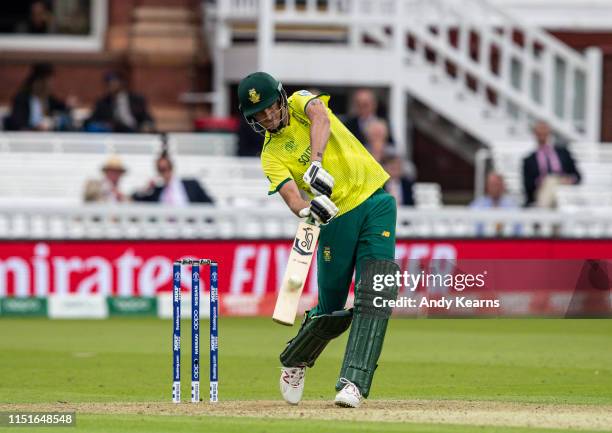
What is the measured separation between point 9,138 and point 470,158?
544 cm

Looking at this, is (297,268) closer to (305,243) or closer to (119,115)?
(305,243)

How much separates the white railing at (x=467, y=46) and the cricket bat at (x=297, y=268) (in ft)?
32.5

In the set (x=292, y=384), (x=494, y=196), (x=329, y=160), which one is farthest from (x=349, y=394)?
A: (x=494, y=196)

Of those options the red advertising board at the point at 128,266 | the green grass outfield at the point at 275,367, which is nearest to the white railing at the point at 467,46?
the red advertising board at the point at 128,266

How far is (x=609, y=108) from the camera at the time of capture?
19.8m

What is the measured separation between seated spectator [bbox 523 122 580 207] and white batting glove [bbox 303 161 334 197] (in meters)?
8.69

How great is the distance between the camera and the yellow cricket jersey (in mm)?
8164

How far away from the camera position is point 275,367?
1098cm

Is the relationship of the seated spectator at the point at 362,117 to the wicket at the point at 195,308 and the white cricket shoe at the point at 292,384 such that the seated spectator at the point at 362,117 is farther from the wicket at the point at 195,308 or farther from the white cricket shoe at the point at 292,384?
the wicket at the point at 195,308

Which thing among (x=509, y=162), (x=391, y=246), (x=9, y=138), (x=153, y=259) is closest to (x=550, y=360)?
(x=391, y=246)

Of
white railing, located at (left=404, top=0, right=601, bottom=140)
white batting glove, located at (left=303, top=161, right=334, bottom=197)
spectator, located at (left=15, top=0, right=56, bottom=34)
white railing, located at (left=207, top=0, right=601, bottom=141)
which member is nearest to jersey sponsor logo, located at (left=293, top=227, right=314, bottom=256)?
white batting glove, located at (left=303, top=161, right=334, bottom=197)

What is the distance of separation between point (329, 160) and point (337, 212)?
1.17 ft

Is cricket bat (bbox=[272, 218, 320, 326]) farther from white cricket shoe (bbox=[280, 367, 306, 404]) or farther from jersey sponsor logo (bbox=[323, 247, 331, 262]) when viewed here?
white cricket shoe (bbox=[280, 367, 306, 404])

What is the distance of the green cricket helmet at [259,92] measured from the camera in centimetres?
802
